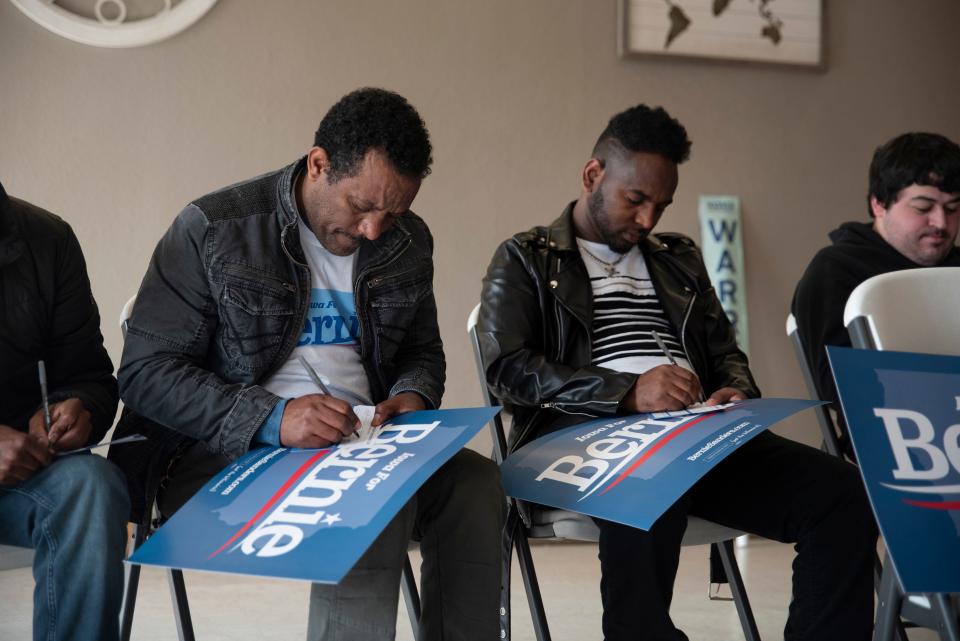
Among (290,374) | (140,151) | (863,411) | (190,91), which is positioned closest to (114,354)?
(140,151)

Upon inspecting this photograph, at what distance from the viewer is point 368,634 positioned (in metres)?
1.45

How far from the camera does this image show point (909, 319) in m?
1.88

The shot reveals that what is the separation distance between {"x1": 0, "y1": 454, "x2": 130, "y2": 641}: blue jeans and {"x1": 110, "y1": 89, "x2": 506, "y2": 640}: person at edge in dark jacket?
0.16m

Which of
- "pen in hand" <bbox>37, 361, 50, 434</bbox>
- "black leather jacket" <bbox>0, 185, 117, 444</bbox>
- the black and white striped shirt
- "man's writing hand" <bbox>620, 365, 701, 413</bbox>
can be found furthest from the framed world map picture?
"pen in hand" <bbox>37, 361, 50, 434</bbox>

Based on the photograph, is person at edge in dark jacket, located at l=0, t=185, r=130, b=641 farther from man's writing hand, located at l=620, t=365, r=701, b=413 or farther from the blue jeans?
man's writing hand, located at l=620, t=365, r=701, b=413

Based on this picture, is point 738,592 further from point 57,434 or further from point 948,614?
point 57,434

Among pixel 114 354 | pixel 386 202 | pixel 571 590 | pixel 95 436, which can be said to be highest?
pixel 386 202

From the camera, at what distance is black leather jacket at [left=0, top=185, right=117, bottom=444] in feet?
5.71

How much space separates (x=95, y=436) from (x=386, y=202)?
61cm

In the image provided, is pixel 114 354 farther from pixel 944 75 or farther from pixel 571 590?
pixel 944 75

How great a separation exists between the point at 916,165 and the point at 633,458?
1190 mm

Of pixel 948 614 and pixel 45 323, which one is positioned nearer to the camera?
pixel 948 614

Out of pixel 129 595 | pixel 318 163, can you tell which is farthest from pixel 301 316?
pixel 129 595

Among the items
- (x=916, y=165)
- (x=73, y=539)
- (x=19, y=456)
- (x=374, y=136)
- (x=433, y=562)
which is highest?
(x=374, y=136)
